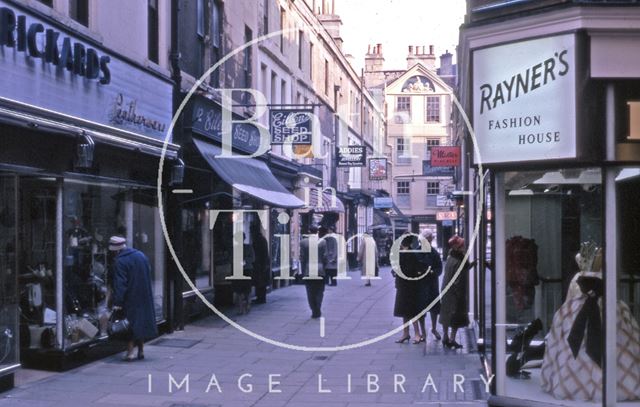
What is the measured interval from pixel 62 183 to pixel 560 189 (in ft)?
20.6

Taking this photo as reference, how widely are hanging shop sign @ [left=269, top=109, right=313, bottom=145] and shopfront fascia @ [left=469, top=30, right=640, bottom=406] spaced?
491 inches

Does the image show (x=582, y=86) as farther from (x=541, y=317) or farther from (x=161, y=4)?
(x=161, y=4)

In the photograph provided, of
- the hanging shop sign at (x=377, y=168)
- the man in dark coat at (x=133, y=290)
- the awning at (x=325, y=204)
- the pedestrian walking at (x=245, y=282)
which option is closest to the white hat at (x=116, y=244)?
the man in dark coat at (x=133, y=290)

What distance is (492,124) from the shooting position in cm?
846

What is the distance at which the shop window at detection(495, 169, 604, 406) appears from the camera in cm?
834

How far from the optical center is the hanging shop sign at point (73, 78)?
1014 centimetres

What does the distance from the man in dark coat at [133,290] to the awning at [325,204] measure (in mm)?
19328

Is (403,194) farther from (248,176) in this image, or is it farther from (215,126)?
(215,126)

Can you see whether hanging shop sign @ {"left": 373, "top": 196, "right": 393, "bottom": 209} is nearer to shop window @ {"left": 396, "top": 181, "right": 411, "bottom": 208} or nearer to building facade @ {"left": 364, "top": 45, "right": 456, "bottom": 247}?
building facade @ {"left": 364, "top": 45, "right": 456, "bottom": 247}

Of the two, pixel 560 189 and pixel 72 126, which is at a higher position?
pixel 72 126

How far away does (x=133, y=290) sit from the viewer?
1198 centimetres

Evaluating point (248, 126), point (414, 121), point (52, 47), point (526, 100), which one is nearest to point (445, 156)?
point (248, 126)

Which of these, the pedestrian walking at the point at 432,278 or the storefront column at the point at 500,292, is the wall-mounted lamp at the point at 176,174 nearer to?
the pedestrian walking at the point at 432,278

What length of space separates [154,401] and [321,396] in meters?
1.80
